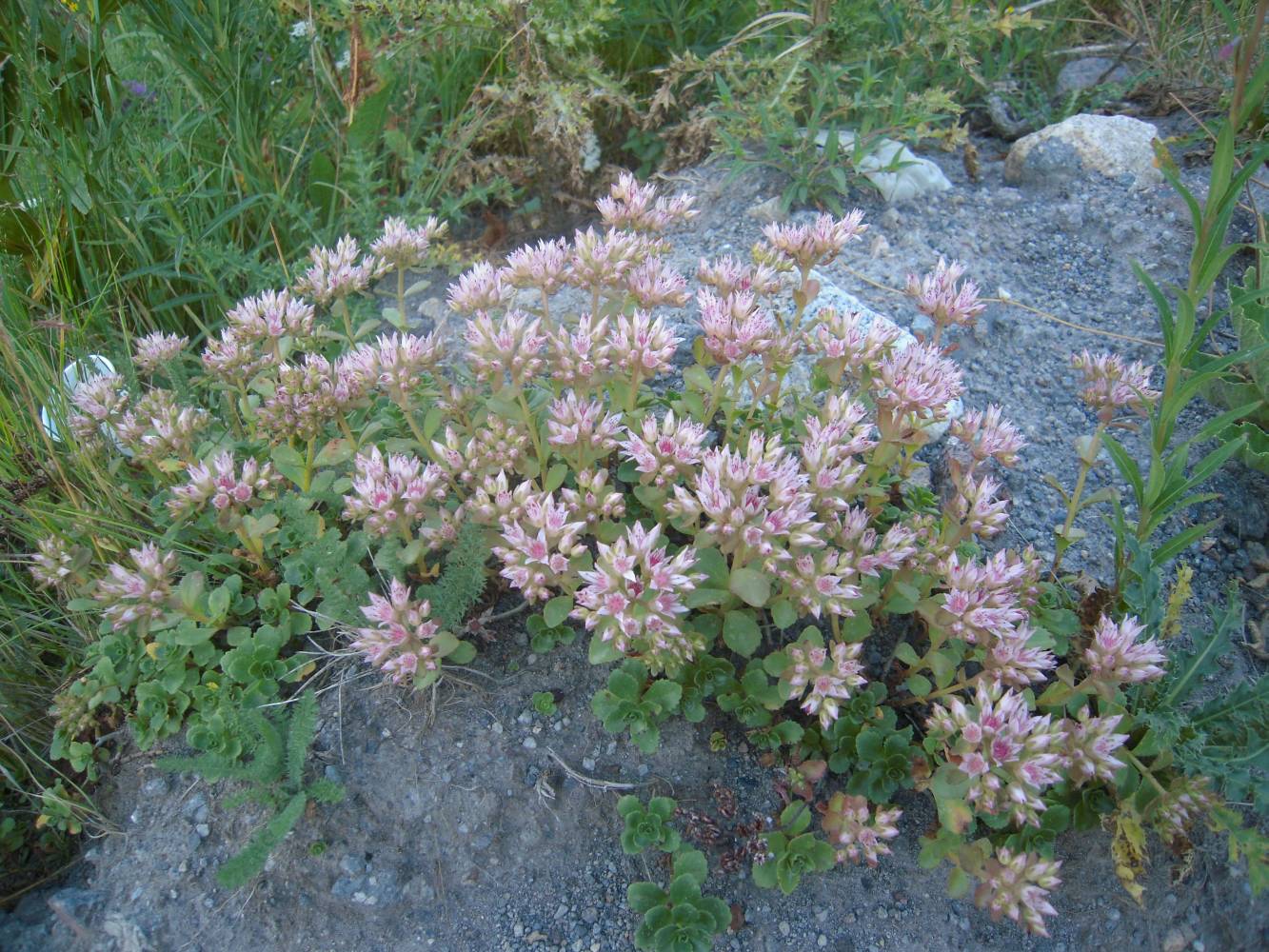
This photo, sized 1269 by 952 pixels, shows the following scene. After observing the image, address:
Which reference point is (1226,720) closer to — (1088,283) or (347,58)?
(1088,283)

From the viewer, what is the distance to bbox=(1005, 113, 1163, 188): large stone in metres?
4.11

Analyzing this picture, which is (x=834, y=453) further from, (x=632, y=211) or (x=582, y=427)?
(x=632, y=211)

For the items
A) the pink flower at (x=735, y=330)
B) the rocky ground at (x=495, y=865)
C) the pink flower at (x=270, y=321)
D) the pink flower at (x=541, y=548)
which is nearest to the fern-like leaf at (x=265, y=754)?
the rocky ground at (x=495, y=865)

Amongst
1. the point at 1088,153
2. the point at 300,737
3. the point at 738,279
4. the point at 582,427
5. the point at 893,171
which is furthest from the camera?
the point at 1088,153

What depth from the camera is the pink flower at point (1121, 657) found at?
86.4 inches

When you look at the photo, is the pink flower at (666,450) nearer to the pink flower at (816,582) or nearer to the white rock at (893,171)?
the pink flower at (816,582)

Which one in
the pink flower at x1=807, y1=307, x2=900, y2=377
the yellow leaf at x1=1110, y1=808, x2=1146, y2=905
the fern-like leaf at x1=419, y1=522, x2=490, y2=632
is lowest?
the yellow leaf at x1=1110, y1=808, x2=1146, y2=905

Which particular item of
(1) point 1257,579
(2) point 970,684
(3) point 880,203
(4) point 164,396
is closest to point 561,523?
(2) point 970,684

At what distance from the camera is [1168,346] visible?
2508mm

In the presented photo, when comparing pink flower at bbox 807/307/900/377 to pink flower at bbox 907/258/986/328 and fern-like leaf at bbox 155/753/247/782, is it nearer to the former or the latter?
pink flower at bbox 907/258/986/328

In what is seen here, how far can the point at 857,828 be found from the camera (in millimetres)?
2240

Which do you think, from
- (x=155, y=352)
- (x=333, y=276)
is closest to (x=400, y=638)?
(x=333, y=276)

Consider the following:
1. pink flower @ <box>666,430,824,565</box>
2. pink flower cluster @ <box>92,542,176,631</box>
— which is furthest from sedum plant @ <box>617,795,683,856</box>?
pink flower cluster @ <box>92,542,176,631</box>

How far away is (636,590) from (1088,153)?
334 cm
